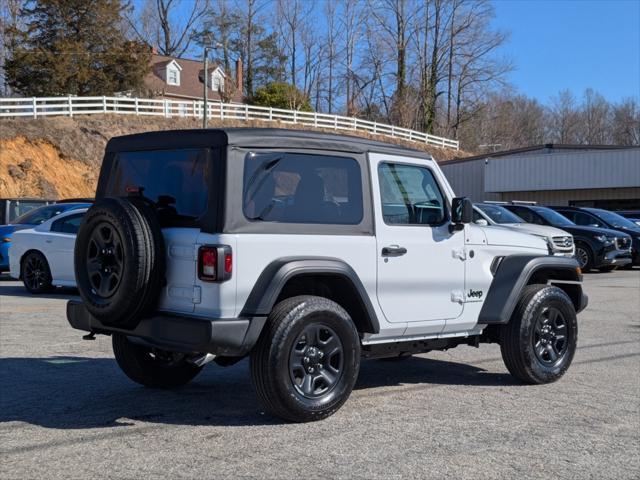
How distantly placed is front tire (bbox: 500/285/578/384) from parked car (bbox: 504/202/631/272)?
1421cm

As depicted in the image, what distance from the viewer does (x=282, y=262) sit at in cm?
550

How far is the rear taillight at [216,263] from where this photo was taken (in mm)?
5238

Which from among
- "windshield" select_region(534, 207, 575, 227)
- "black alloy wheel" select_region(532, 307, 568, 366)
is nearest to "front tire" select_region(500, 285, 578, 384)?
"black alloy wheel" select_region(532, 307, 568, 366)

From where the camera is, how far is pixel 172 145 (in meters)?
5.90

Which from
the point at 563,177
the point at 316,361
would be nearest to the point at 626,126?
the point at 563,177

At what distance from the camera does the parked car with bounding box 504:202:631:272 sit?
21156 mm

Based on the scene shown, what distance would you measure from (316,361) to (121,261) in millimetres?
1515

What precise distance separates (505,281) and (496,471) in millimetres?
2521

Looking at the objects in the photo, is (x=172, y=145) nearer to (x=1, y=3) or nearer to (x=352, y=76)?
(x=1, y=3)

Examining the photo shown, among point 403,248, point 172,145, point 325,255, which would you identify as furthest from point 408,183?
point 172,145

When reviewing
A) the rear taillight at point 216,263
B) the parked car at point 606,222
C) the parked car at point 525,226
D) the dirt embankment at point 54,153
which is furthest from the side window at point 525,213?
the dirt embankment at point 54,153

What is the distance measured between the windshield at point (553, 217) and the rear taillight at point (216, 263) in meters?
17.4

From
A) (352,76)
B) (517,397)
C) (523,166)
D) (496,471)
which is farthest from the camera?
(352,76)

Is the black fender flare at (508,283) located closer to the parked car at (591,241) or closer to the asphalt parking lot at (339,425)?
the asphalt parking lot at (339,425)
